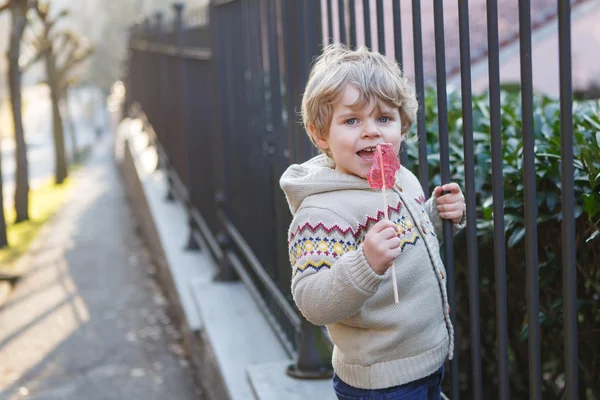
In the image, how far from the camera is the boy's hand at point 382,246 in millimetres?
2039

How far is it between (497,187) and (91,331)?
5.21m

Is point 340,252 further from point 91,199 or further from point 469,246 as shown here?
point 91,199

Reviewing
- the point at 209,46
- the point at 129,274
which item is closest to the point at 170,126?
the point at 129,274

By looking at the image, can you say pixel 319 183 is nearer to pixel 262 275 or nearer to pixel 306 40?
pixel 306 40

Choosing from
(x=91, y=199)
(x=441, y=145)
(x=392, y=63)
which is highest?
(x=392, y=63)

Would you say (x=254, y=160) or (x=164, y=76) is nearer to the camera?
(x=254, y=160)

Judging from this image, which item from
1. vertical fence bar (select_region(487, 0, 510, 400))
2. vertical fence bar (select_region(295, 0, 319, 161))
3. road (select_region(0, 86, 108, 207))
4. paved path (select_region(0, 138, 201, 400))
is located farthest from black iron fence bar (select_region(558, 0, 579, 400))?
road (select_region(0, 86, 108, 207))

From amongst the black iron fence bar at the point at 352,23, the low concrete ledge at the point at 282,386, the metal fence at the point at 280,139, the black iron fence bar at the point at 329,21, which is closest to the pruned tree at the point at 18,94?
the metal fence at the point at 280,139

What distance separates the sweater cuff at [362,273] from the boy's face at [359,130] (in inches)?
10.2

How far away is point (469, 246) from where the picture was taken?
7.54 feet

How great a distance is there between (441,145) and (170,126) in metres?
7.18

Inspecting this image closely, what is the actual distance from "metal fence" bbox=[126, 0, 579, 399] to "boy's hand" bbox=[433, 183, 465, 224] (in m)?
0.04

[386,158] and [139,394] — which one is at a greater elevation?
[386,158]

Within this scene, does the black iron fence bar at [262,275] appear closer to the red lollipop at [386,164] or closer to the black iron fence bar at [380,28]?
the black iron fence bar at [380,28]
